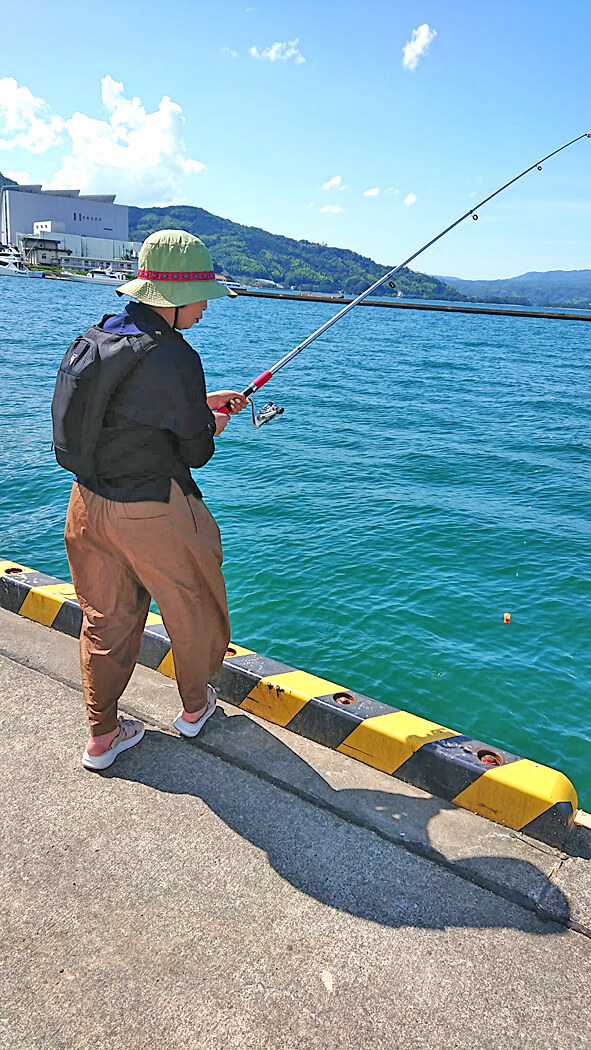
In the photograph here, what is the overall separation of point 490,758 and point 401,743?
38cm

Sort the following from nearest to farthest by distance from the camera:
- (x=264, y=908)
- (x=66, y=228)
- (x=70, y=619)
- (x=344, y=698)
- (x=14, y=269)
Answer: (x=264, y=908)
(x=344, y=698)
(x=70, y=619)
(x=14, y=269)
(x=66, y=228)

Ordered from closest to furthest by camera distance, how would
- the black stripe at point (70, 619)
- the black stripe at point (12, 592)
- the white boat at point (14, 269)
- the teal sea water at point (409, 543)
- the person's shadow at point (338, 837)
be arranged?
1. the person's shadow at point (338, 837)
2. the black stripe at point (70, 619)
3. the black stripe at point (12, 592)
4. the teal sea water at point (409, 543)
5. the white boat at point (14, 269)

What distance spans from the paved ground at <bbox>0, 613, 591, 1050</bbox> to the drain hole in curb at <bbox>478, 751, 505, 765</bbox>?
0.24 metres

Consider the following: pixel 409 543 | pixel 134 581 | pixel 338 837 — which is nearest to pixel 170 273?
pixel 134 581

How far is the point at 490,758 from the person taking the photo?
3.14 m

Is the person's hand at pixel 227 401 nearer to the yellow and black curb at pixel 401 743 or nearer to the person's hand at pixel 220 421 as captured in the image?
the person's hand at pixel 220 421

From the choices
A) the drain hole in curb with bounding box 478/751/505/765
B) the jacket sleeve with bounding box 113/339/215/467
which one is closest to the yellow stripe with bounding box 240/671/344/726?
the drain hole in curb with bounding box 478/751/505/765

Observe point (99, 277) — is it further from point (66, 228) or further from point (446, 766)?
point (446, 766)

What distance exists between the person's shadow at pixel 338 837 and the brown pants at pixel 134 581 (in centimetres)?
38

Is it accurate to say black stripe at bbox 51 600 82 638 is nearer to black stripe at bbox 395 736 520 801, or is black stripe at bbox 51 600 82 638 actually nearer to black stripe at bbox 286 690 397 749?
black stripe at bbox 286 690 397 749

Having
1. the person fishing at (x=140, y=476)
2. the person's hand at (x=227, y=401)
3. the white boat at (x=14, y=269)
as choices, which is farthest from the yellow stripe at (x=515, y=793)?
the white boat at (x=14, y=269)

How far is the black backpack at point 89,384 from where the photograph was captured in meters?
2.70

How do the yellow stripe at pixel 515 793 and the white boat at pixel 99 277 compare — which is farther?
the white boat at pixel 99 277

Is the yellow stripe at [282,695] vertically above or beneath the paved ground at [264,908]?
above
